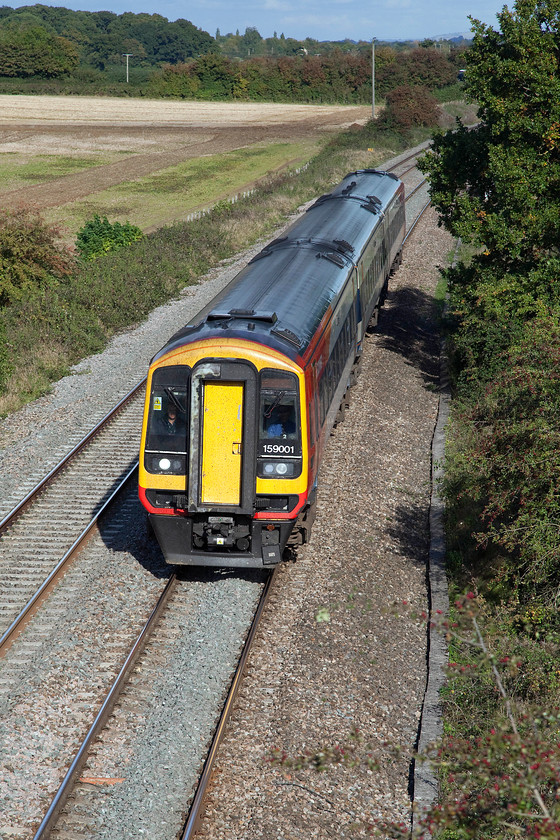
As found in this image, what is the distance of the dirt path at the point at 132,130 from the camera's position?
2000 inches

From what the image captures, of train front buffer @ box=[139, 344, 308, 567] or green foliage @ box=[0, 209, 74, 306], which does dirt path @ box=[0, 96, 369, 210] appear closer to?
green foliage @ box=[0, 209, 74, 306]

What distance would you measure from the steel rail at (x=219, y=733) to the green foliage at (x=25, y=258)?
1468cm

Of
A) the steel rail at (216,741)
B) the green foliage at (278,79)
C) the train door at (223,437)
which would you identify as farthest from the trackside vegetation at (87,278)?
the green foliage at (278,79)

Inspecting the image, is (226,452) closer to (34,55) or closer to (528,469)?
(528,469)

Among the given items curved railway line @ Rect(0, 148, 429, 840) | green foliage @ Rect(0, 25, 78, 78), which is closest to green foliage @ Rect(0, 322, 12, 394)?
curved railway line @ Rect(0, 148, 429, 840)

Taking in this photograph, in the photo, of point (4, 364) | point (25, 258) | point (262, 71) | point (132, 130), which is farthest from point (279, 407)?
point (262, 71)

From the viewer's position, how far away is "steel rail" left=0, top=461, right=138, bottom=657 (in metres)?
9.59

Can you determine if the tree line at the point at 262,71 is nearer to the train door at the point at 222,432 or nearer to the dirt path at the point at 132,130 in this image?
the dirt path at the point at 132,130

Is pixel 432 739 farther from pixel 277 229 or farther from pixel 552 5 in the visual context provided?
pixel 277 229

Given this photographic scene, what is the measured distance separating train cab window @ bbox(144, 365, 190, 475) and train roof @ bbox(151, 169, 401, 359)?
396 mm

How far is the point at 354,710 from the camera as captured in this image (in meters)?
8.52

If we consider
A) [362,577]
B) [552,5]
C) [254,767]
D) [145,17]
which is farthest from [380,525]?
[145,17]

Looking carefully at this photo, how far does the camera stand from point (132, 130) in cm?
7175

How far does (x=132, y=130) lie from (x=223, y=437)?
223ft
